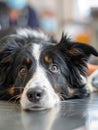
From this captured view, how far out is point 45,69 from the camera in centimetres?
225

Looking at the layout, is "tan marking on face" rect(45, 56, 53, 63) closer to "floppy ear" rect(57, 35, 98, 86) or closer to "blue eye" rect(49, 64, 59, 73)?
"blue eye" rect(49, 64, 59, 73)

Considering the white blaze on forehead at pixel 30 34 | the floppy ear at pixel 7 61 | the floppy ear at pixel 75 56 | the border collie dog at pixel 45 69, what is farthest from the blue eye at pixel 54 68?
the white blaze on forehead at pixel 30 34

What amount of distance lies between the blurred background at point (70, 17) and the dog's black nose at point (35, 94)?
557 centimetres

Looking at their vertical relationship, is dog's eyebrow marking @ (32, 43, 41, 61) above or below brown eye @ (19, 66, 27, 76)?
above

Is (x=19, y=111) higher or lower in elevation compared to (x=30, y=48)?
lower

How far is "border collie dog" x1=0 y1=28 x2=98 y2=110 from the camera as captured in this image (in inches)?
85.9

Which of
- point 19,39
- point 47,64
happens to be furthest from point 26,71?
point 19,39

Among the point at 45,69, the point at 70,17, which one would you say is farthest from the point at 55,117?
the point at 70,17

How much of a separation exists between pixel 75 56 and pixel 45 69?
0.95 feet

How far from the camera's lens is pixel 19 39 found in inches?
106

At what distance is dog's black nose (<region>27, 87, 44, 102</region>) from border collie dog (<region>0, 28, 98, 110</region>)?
26mm

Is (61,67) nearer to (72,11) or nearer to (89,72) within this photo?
(89,72)

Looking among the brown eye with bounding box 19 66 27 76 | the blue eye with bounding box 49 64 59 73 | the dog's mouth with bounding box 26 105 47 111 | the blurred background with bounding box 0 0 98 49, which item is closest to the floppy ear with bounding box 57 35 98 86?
the blue eye with bounding box 49 64 59 73

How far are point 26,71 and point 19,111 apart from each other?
318 mm
